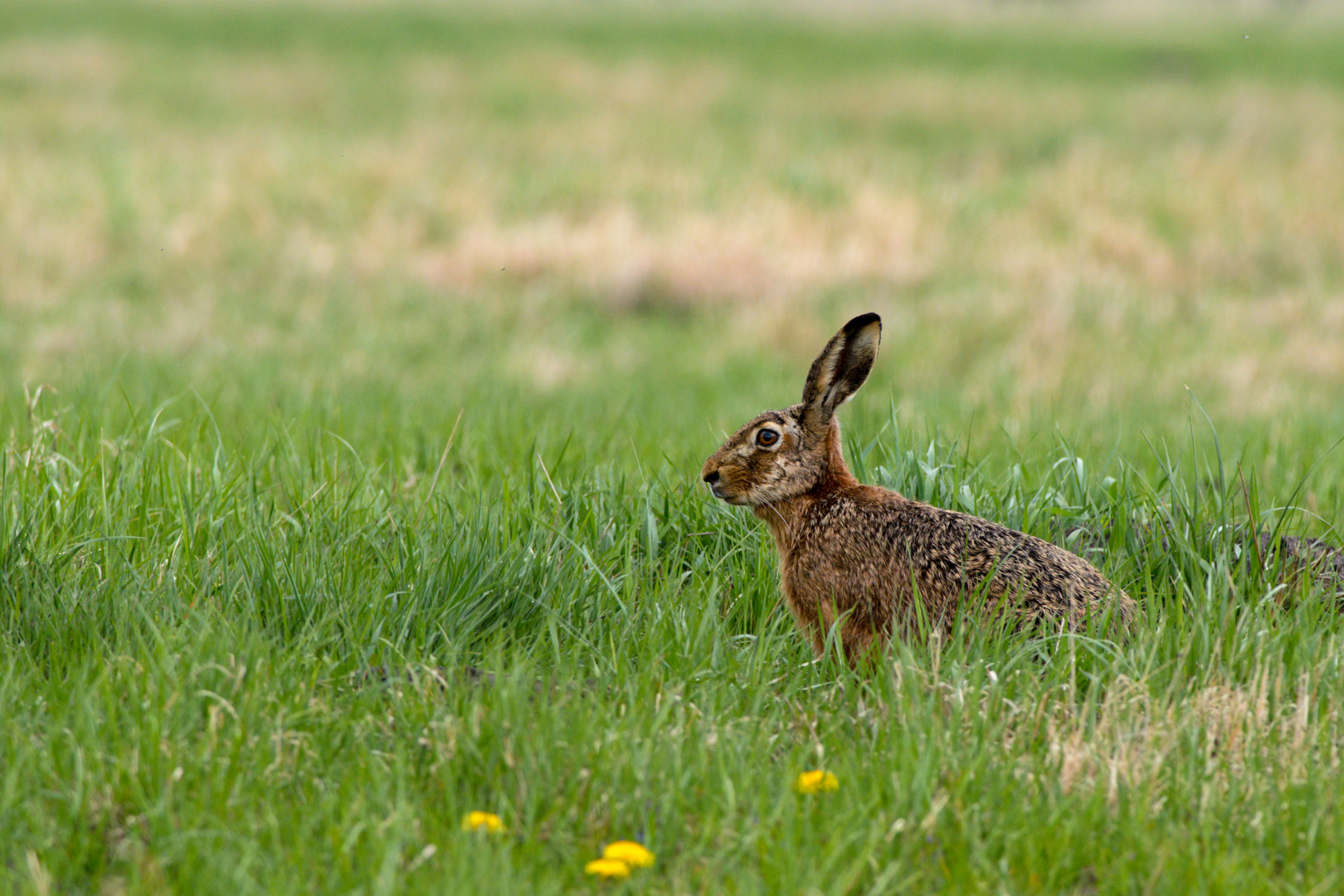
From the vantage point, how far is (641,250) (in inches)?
579

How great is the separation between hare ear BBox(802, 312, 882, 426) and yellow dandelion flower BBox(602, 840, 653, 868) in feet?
5.92

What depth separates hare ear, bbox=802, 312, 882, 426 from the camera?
384 centimetres

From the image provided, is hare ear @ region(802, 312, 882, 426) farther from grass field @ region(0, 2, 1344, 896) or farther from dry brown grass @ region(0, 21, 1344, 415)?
dry brown grass @ region(0, 21, 1344, 415)

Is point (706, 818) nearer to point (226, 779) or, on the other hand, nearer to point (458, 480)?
point (226, 779)

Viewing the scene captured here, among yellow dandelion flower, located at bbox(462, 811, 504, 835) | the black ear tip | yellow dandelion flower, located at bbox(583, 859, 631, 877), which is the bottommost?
yellow dandelion flower, located at bbox(462, 811, 504, 835)

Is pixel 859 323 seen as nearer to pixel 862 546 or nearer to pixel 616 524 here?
pixel 862 546

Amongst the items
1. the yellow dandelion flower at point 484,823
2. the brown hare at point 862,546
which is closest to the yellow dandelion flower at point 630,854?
the yellow dandelion flower at point 484,823

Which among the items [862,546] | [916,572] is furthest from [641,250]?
[916,572]

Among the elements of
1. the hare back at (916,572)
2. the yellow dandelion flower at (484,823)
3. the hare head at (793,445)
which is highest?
the hare head at (793,445)

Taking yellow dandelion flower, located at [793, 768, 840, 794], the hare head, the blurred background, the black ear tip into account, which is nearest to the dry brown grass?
the blurred background

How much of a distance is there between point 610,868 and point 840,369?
76.5 inches

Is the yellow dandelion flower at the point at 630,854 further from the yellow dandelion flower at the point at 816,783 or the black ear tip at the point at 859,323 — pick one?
the black ear tip at the point at 859,323

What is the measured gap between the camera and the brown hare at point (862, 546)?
11.5 ft

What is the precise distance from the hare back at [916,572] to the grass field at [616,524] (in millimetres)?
121
